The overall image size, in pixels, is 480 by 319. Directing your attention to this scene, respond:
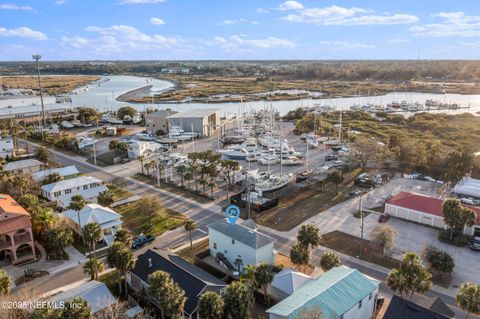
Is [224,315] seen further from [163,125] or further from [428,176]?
[163,125]

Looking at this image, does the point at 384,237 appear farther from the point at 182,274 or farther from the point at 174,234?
the point at 174,234

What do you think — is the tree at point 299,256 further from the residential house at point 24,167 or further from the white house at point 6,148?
the white house at point 6,148

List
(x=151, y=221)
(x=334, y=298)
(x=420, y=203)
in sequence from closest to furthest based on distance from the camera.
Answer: (x=334, y=298) < (x=151, y=221) < (x=420, y=203)

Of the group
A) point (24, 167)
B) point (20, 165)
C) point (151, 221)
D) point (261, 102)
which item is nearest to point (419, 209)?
point (151, 221)

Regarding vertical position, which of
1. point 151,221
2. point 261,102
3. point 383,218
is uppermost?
point 261,102

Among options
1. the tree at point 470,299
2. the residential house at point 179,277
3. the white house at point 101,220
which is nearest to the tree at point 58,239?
the white house at point 101,220

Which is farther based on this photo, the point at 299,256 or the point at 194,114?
the point at 194,114
